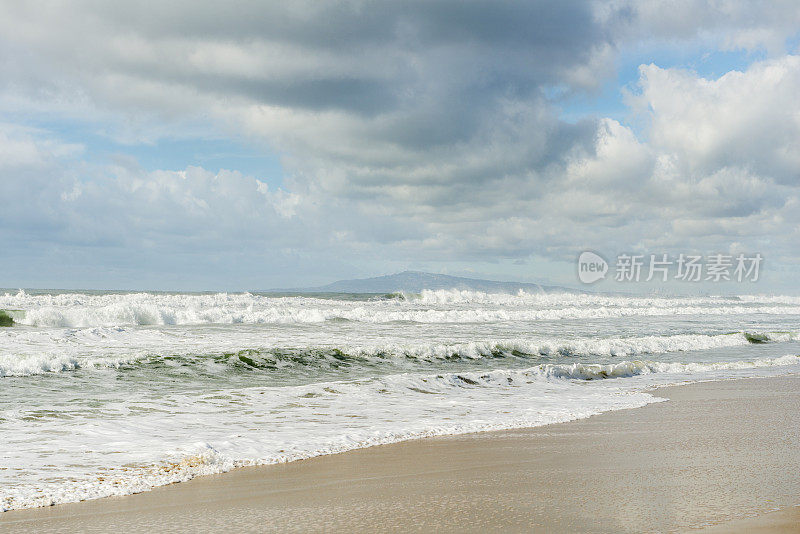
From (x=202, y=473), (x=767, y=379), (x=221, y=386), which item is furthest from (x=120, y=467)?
(x=767, y=379)

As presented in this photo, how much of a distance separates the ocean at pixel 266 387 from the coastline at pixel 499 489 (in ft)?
1.69

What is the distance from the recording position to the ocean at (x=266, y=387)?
5.82 m

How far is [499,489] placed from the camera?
4.58 metres

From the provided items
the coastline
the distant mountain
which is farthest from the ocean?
the distant mountain

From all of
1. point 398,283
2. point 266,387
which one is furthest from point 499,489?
point 398,283

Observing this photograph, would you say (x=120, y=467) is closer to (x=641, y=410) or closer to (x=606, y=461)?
(x=606, y=461)

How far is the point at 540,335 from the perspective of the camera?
76.4 ft

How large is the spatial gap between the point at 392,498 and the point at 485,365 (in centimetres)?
1158

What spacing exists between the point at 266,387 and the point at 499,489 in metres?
7.19

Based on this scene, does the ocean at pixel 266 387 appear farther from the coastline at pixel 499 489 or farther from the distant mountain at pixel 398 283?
the distant mountain at pixel 398 283

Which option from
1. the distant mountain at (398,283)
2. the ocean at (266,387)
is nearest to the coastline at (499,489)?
the ocean at (266,387)

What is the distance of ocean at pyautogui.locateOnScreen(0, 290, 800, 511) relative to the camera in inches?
229

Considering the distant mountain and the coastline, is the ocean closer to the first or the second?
the coastline

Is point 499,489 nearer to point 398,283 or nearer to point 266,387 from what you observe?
point 266,387
